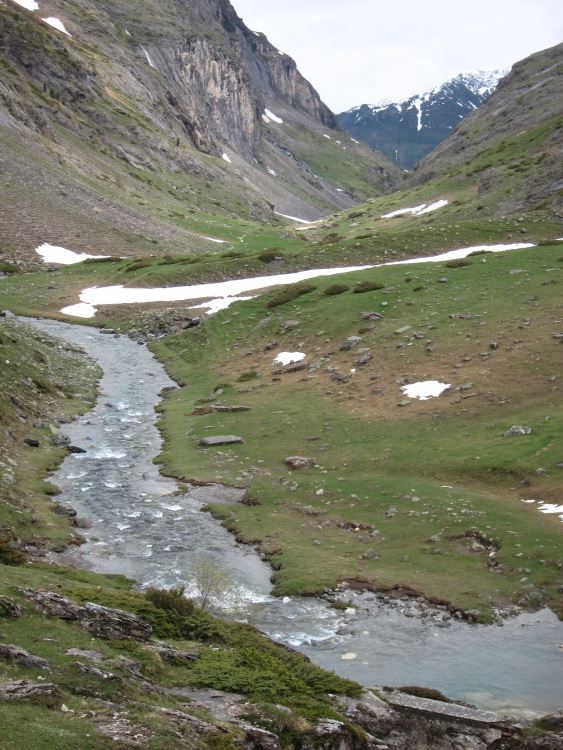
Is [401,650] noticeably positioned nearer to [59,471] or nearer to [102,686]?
[102,686]

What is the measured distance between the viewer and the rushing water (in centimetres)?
1783

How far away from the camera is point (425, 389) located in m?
38.4

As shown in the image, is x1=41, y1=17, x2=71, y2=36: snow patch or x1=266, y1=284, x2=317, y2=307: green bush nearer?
x1=266, y1=284, x2=317, y2=307: green bush

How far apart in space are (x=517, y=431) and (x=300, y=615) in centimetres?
1454

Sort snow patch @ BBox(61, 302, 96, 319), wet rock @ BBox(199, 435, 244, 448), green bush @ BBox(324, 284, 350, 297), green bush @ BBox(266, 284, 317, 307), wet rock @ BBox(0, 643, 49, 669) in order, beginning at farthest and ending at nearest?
snow patch @ BBox(61, 302, 96, 319) < green bush @ BBox(266, 284, 317, 307) < green bush @ BBox(324, 284, 350, 297) < wet rock @ BBox(199, 435, 244, 448) < wet rock @ BBox(0, 643, 49, 669)

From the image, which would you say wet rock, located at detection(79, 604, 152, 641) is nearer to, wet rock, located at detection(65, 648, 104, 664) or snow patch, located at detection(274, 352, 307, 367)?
wet rock, located at detection(65, 648, 104, 664)

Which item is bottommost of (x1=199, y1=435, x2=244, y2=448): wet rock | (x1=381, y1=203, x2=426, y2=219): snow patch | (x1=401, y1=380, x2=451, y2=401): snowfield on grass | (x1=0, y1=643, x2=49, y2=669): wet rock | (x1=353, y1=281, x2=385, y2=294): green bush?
(x1=0, y1=643, x2=49, y2=669): wet rock

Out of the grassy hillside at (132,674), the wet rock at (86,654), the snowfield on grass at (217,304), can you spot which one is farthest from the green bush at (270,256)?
the wet rock at (86,654)

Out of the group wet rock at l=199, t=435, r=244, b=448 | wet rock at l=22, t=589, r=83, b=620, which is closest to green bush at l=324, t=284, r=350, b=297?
wet rock at l=199, t=435, r=244, b=448

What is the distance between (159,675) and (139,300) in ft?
193

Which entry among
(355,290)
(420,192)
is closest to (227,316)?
(355,290)

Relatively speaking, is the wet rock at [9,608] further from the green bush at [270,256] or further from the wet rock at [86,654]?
the green bush at [270,256]

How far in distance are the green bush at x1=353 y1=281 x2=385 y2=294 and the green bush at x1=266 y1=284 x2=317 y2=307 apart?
4412 millimetres

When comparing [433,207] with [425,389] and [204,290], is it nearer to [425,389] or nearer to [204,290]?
[204,290]
